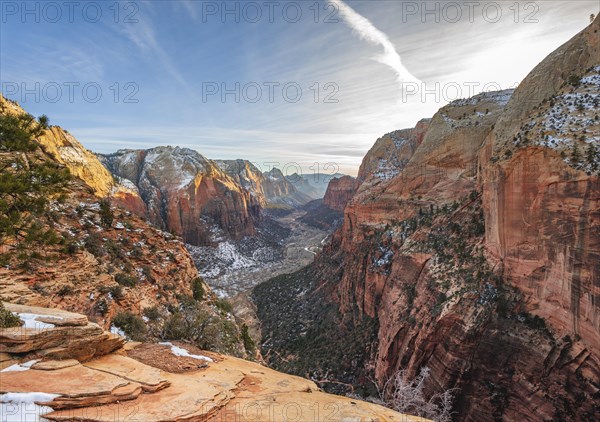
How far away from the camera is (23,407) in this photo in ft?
18.8

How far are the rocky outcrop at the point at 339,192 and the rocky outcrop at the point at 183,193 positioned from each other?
65.2m

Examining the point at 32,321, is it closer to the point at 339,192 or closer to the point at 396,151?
the point at 396,151

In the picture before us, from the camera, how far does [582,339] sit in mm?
15977

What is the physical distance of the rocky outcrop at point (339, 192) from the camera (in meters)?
160

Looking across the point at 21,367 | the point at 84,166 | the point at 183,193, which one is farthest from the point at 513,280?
the point at 183,193

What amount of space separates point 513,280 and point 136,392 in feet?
76.5

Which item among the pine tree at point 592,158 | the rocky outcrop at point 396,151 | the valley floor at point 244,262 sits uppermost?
the rocky outcrop at point 396,151

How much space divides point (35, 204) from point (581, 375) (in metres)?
26.8

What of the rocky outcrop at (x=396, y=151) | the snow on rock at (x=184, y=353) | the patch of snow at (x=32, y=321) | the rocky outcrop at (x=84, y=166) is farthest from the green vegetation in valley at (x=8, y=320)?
the rocky outcrop at (x=396, y=151)

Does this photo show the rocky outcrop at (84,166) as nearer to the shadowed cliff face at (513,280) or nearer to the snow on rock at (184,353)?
the snow on rock at (184,353)

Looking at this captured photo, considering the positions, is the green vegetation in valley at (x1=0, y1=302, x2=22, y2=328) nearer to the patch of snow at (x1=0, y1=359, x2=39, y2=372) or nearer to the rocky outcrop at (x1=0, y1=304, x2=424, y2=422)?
the rocky outcrop at (x1=0, y1=304, x2=424, y2=422)

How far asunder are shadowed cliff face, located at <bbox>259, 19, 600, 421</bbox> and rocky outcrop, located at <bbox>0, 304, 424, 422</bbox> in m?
14.8

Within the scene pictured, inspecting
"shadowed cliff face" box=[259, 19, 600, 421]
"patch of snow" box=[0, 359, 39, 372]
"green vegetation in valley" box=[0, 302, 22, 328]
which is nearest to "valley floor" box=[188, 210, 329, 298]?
"shadowed cliff face" box=[259, 19, 600, 421]

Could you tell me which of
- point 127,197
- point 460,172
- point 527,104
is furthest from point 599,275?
point 127,197
